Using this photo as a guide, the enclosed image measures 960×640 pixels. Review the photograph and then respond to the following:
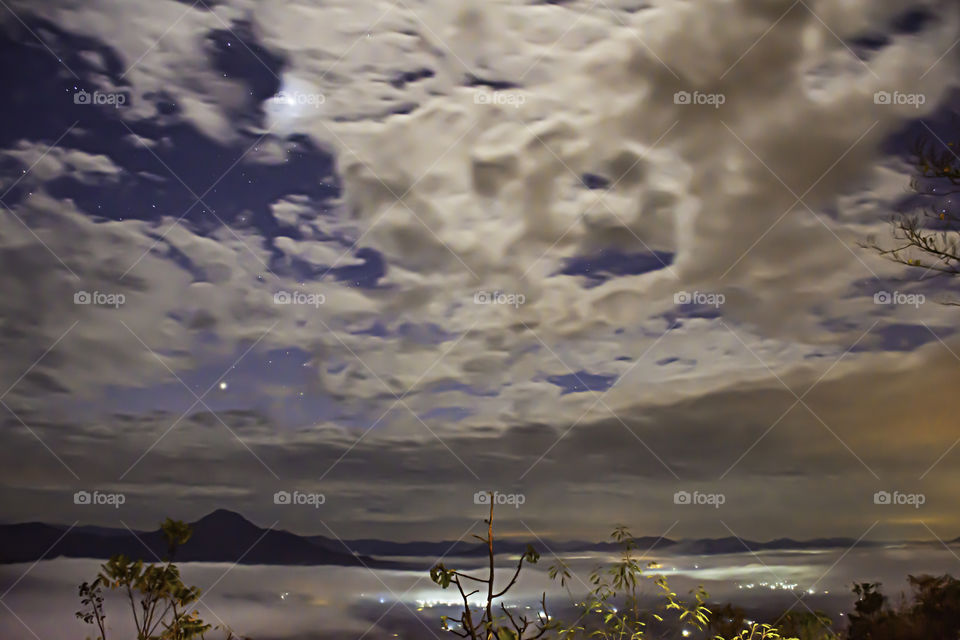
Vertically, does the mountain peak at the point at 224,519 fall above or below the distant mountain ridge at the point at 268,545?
above

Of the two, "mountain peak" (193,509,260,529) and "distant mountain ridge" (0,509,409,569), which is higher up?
"mountain peak" (193,509,260,529)

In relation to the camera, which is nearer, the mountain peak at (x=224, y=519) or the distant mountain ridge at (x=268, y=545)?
the distant mountain ridge at (x=268, y=545)

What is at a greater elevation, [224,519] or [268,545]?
[224,519]

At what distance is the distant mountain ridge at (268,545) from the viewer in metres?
3.32

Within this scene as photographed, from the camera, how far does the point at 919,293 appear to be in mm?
3732

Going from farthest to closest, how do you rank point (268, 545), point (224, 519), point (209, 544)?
point (224, 519)
point (268, 545)
point (209, 544)

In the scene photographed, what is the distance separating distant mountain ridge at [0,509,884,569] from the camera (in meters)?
3.32

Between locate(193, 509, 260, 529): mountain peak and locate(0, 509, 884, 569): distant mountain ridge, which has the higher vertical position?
locate(193, 509, 260, 529): mountain peak

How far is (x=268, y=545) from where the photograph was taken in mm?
3523

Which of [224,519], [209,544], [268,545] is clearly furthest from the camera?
[224,519]

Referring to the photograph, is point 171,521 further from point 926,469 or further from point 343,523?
point 926,469

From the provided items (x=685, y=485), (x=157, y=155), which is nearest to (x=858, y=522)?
(x=685, y=485)

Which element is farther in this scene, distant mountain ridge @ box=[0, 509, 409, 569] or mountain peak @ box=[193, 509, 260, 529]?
mountain peak @ box=[193, 509, 260, 529]

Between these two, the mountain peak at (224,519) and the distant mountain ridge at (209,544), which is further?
the mountain peak at (224,519)
